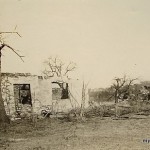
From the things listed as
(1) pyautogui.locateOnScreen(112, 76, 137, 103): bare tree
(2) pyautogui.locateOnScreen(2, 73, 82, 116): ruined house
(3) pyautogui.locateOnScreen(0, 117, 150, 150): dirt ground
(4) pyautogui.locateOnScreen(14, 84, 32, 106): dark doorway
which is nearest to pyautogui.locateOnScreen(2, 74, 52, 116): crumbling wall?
(2) pyautogui.locateOnScreen(2, 73, 82, 116): ruined house

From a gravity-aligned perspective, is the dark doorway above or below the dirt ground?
above

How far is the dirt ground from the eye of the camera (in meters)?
6.84

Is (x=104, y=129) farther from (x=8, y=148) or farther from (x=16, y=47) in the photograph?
(x=16, y=47)

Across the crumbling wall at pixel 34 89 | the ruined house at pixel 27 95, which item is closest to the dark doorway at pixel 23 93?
the ruined house at pixel 27 95

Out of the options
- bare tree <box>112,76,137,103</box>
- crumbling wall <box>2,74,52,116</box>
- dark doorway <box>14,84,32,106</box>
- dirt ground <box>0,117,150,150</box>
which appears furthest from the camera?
bare tree <box>112,76,137,103</box>

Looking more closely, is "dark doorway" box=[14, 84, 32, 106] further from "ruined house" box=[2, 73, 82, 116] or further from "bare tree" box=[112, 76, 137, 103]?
"bare tree" box=[112, 76, 137, 103]

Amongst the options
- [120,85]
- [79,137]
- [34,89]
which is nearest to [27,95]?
[34,89]

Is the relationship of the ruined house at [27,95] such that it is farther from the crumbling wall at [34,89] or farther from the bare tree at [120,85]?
the bare tree at [120,85]

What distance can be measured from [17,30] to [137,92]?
1789cm

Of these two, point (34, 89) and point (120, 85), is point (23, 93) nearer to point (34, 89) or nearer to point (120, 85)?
point (34, 89)

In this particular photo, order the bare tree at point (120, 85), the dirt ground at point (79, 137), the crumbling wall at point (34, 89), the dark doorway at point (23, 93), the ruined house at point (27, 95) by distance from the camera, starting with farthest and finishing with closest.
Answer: the bare tree at point (120, 85) → the dark doorway at point (23, 93) → the crumbling wall at point (34, 89) → the ruined house at point (27, 95) → the dirt ground at point (79, 137)

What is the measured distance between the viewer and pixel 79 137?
801cm

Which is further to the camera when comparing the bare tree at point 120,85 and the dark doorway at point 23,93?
the bare tree at point 120,85

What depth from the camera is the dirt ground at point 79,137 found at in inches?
269
